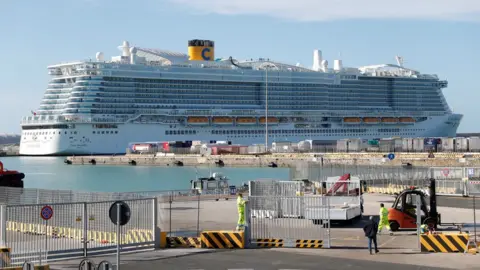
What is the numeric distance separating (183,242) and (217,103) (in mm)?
90449

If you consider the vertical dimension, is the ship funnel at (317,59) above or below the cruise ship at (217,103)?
above

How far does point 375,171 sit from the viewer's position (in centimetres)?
4278

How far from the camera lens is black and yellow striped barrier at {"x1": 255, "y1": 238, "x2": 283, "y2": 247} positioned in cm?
1945

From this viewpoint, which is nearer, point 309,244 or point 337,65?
point 309,244

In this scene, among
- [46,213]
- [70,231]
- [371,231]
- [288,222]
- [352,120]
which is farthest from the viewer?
[352,120]

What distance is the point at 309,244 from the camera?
1930 cm

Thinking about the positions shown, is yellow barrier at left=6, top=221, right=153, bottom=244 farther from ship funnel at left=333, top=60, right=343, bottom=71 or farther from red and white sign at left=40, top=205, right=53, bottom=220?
ship funnel at left=333, top=60, right=343, bottom=71

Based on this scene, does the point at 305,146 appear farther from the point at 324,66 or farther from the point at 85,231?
the point at 85,231

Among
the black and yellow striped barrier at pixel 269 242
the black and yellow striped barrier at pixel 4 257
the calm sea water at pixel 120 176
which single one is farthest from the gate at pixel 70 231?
the calm sea water at pixel 120 176

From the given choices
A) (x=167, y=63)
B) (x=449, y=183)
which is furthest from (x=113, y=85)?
(x=449, y=183)

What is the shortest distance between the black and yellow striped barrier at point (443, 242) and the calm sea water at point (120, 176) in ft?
133

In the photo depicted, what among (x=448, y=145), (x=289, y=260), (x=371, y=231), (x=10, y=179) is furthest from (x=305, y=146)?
(x=289, y=260)

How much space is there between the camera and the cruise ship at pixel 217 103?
3893 inches

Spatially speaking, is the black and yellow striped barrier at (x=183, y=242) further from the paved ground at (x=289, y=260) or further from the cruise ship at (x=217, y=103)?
the cruise ship at (x=217, y=103)
